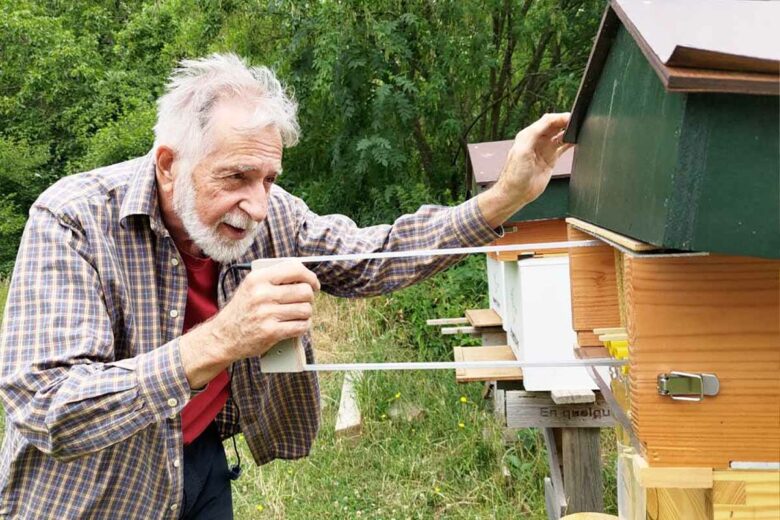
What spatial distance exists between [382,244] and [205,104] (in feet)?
2.53

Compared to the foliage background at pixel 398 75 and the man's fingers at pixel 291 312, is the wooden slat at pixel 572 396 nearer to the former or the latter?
the man's fingers at pixel 291 312

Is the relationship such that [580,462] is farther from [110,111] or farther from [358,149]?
[110,111]

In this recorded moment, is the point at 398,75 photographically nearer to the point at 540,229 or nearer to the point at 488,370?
the point at 540,229

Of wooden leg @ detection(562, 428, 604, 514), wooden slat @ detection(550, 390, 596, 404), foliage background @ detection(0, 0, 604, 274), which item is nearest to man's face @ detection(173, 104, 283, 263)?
wooden slat @ detection(550, 390, 596, 404)

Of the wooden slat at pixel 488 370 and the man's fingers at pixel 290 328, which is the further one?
the wooden slat at pixel 488 370

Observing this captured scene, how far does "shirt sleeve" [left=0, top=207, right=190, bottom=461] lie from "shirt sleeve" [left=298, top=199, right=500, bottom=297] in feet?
2.69

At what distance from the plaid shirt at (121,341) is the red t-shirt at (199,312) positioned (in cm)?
8

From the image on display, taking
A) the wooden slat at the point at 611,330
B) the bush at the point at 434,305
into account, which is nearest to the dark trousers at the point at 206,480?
the wooden slat at the point at 611,330

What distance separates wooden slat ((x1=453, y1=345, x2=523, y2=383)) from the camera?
3.80m

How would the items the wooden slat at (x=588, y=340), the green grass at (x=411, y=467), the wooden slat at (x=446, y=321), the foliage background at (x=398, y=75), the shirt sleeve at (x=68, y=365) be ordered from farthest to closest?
the foliage background at (x=398, y=75) → the wooden slat at (x=446, y=321) → the green grass at (x=411, y=467) → the wooden slat at (x=588, y=340) → the shirt sleeve at (x=68, y=365)

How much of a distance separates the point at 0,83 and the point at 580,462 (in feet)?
51.9

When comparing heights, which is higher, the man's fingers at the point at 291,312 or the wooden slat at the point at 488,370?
the man's fingers at the point at 291,312

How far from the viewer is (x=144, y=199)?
2.09 metres

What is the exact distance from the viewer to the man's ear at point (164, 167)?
2172mm
